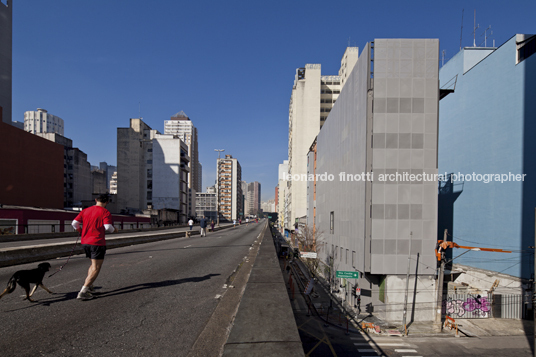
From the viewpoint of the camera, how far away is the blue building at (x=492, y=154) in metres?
27.7

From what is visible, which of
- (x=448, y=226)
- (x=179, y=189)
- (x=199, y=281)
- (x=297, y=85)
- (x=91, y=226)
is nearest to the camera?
(x=91, y=226)

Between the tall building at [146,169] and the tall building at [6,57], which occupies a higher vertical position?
the tall building at [6,57]

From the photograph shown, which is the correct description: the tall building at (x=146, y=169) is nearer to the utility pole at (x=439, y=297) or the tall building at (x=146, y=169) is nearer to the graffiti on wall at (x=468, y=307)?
the graffiti on wall at (x=468, y=307)

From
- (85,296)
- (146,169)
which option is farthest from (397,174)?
(146,169)

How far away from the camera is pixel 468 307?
2786cm

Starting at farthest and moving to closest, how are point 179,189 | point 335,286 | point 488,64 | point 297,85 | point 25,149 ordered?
1. point 179,189
2. point 297,85
3. point 25,149
4. point 335,286
5. point 488,64

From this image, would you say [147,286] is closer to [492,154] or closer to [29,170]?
[492,154]

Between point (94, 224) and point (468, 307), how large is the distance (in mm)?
34096

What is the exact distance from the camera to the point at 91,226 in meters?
4.82

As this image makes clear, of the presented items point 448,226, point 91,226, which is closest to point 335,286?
point 448,226

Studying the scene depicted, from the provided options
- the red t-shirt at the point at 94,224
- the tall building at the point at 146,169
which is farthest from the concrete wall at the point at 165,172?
the red t-shirt at the point at 94,224

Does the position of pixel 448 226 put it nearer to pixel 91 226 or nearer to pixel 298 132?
pixel 91 226

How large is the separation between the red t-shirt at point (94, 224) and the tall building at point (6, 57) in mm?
75027

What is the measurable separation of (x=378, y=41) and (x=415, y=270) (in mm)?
19755
